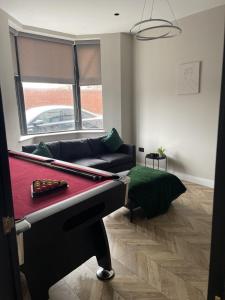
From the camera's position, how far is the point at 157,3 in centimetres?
332

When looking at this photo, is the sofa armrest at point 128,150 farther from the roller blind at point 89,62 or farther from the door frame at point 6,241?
the door frame at point 6,241

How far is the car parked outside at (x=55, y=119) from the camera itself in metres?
4.75

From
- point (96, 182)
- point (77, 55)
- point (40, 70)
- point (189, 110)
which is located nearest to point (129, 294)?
point (96, 182)

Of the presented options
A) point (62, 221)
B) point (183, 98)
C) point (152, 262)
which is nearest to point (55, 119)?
point (183, 98)

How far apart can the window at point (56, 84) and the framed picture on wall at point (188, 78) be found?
1.86 m

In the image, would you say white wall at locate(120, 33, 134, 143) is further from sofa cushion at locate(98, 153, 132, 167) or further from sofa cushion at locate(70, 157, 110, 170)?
sofa cushion at locate(70, 157, 110, 170)

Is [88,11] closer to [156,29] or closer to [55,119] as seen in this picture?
[156,29]

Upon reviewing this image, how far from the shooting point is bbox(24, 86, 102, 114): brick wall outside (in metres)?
4.66

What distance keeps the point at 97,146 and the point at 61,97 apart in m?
1.51

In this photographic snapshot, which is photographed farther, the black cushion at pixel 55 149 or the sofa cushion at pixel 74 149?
the sofa cushion at pixel 74 149

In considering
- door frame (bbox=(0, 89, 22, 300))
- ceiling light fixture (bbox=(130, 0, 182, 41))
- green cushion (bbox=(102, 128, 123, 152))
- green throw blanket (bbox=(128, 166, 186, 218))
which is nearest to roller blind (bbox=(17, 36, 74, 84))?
green cushion (bbox=(102, 128, 123, 152))

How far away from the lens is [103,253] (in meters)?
1.97

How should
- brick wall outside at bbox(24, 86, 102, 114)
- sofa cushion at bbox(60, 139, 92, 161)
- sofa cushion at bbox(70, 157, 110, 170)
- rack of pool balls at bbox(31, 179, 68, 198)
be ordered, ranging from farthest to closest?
brick wall outside at bbox(24, 86, 102, 114)
sofa cushion at bbox(60, 139, 92, 161)
sofa cushion at bbox(70, 157, 110, 170)
rack of pool balls at bbox(31, 179, 68, 198)

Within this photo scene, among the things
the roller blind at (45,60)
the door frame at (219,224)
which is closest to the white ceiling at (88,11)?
the roller blind at (45,60)
